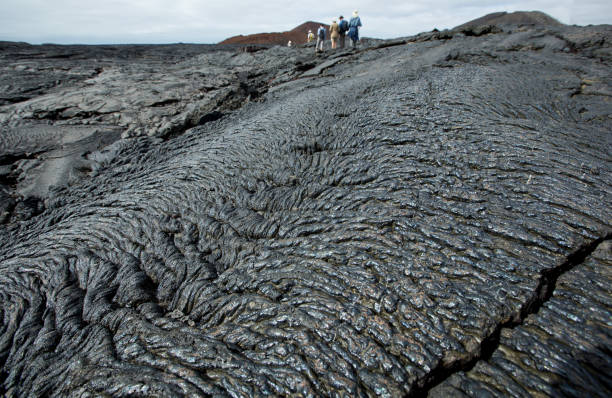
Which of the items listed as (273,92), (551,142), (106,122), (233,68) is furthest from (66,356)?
(233,68)

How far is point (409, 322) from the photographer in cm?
207

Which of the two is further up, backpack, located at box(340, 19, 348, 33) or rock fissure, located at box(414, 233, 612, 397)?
backpack, located at box(340, 19, 348, 33)

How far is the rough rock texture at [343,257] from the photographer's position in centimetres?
194

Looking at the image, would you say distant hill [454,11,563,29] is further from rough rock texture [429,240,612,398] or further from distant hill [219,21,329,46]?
rough rock texture [429,240,612,398]

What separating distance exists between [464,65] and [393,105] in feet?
9.68

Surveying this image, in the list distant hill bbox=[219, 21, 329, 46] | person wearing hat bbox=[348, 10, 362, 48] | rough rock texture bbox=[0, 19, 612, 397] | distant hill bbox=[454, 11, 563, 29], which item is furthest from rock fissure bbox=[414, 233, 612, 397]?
distant hill bbox=[219, 21, 329, 46]

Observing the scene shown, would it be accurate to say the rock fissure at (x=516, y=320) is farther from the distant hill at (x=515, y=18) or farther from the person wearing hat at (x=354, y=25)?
the distant hill at (x=515, y=18)

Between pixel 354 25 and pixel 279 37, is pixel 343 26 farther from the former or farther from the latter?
pixel 279 37

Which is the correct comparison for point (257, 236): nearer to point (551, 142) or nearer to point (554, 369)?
point (554, 369)

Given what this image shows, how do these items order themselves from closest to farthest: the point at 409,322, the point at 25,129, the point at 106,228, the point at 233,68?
1. the point at 409,322
2. the point at 106,228
3. the point at 25,129
4. the point at 233,68

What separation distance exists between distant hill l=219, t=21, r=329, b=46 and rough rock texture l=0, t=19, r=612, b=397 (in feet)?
123

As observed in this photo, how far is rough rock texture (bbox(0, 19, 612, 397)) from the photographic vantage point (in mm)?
1938

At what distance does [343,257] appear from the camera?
2654 millimetres

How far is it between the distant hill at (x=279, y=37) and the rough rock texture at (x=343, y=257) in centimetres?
3764
